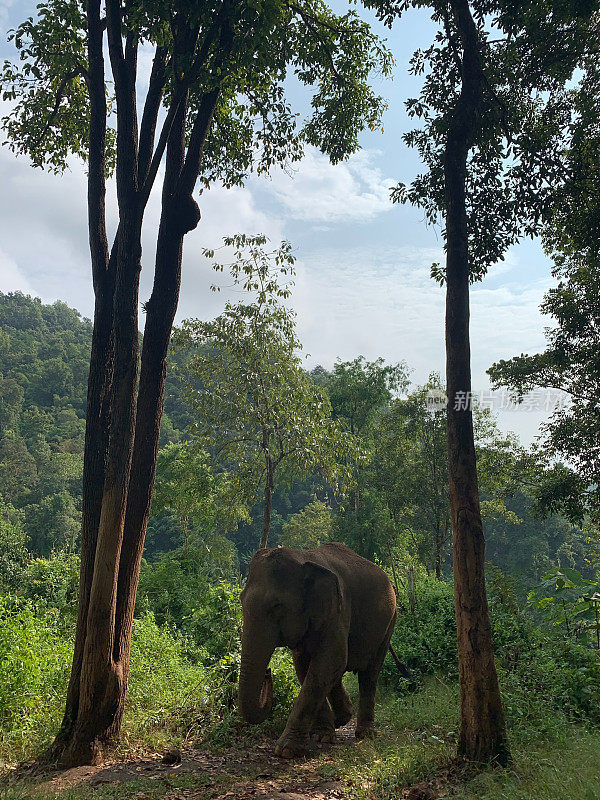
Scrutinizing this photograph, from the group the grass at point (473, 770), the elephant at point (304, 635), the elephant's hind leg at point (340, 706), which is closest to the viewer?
the grass at point (473, 770)

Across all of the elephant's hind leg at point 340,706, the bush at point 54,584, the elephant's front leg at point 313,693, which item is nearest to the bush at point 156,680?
the elephant's front leg at point 313,693

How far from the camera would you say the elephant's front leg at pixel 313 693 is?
5.92m

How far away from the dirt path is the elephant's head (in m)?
0.50

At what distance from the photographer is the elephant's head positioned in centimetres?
599

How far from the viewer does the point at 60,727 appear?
5.82 meters

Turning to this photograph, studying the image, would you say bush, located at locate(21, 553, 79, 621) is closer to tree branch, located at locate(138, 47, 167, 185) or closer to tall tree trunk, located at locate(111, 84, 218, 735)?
tall tree trunk, located at locate(111, 84, 218, 735)

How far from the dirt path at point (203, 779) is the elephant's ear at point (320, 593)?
1386 millimetres

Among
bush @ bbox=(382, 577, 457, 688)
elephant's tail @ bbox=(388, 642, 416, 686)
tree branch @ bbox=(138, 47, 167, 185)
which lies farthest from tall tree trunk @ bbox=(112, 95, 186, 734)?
bush @ bbox=(382, 577, 457, 688)

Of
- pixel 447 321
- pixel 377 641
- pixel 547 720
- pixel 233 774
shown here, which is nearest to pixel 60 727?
pixel 233 774

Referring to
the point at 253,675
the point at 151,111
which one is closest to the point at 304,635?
the point at 253,675

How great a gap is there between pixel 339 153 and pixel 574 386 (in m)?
6.59

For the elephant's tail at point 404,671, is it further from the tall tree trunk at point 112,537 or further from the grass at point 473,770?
the tall tree trunk at point 112,537

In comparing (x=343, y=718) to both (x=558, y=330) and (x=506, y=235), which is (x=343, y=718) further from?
(x=558, y=330)

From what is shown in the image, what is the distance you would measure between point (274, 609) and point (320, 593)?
23.1 inches
